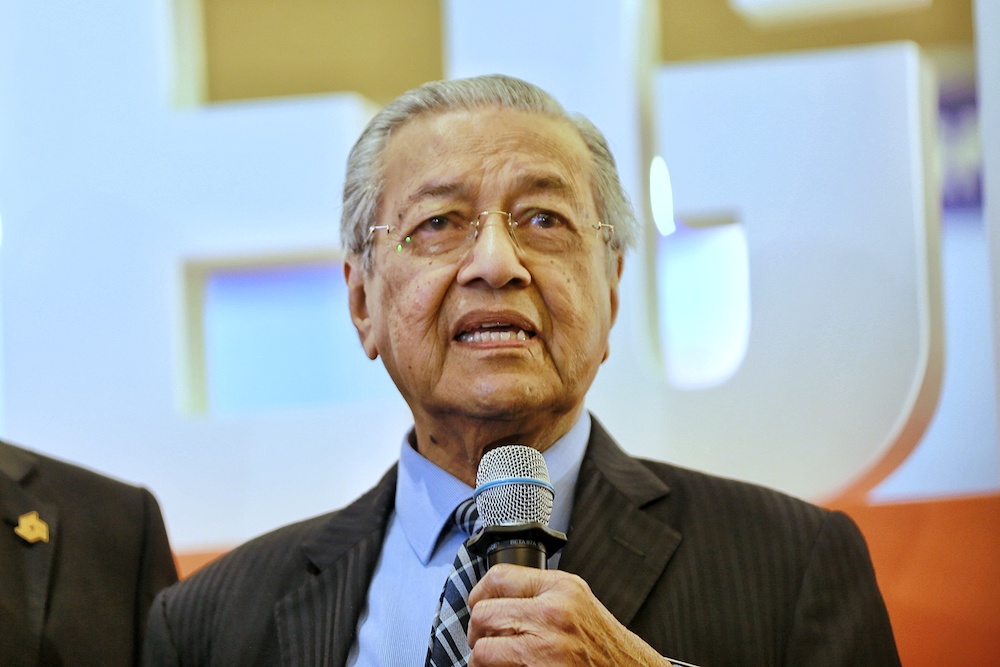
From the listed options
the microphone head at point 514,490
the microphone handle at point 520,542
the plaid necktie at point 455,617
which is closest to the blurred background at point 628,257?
the plaid necktie at point 455,617

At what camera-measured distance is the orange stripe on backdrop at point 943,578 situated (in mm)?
2564

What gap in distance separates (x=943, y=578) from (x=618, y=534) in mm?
937

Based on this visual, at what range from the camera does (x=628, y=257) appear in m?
2.85

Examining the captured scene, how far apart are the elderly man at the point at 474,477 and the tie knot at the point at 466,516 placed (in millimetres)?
26

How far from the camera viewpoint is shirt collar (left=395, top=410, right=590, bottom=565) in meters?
2.18

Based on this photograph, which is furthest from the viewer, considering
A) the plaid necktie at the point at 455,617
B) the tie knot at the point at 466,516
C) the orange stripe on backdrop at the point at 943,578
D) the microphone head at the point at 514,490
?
the orange stripe on backdrop at the point at 943,578

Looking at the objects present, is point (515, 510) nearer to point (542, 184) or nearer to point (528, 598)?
point (528, 598)

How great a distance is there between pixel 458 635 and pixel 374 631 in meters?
0.29

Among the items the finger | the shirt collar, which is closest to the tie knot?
the shirt collar

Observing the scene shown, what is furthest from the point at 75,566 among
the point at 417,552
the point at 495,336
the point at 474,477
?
the point at 495,336

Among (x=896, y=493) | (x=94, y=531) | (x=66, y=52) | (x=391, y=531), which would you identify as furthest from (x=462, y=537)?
(x=66, y=52)

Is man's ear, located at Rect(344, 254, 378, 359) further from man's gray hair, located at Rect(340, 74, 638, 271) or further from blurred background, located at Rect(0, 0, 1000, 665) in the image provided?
blurred background, located at Rect(0, 0, 1000, 665)

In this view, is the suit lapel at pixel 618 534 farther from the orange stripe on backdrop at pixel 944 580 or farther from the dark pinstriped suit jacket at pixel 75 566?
the dark pinstriped suit jacket at pixel 75 566

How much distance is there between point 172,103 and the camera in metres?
3.13
